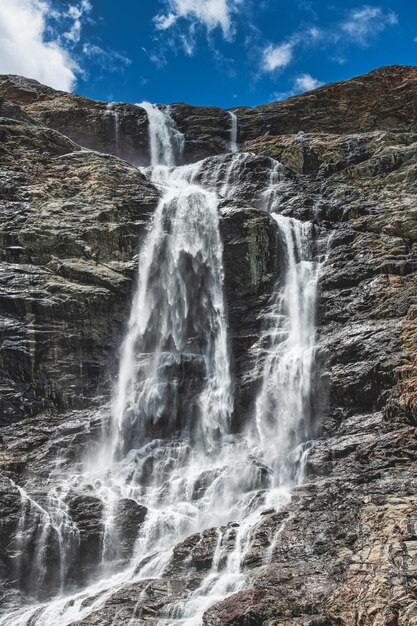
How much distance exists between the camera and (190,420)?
86.3 ft

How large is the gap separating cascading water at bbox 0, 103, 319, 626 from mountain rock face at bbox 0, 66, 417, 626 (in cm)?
53

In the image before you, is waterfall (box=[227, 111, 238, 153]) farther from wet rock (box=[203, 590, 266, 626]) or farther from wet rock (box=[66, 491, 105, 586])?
wet rock (box=[203, 590, 266, 626])

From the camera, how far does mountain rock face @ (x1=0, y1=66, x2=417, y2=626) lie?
590 inches

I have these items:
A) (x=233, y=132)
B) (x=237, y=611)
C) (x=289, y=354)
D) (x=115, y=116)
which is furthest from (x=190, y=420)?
(x=115, y=116)

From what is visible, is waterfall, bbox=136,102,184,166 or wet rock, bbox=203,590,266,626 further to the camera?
waterfall, bbox=136,102,184,166

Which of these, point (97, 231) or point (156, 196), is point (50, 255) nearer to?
point (97, 231)

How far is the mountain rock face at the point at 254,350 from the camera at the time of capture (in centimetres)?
1498

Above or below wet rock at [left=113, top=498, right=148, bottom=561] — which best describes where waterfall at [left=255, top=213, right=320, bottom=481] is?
above

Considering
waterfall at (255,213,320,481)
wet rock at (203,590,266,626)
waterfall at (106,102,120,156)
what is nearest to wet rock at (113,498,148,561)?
waterfall at (255,213,320,481)

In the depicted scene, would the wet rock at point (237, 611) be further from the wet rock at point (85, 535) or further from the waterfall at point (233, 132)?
the waterfall at point (233, 132)

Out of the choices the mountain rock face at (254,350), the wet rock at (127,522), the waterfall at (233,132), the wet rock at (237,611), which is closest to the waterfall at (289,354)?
the mountain rock face at (254,350)

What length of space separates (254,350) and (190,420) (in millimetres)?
4433

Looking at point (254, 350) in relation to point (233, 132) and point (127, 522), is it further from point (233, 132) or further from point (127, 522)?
point (233, 132)

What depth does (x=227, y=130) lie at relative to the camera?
49.7m
